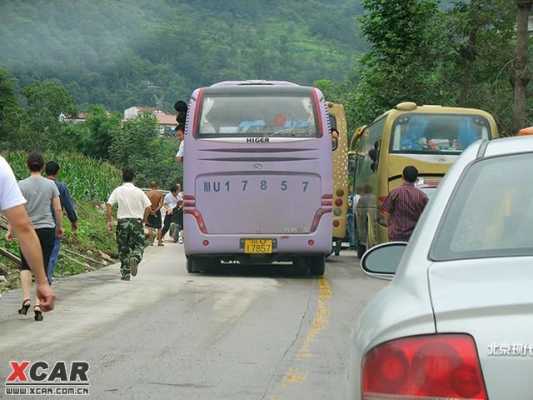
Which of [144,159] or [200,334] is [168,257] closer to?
[200,334]

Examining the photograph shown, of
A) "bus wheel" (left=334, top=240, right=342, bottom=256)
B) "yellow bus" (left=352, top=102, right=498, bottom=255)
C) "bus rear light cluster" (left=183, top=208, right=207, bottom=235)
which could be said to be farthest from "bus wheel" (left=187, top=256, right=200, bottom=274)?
"bus wheel" (left=334, top=240, right=342, bottom=256)

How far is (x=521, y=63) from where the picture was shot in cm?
3188

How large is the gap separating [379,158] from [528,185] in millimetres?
19660

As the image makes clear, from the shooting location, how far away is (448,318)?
3.31 m

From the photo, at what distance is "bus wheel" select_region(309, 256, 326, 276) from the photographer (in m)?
20.0

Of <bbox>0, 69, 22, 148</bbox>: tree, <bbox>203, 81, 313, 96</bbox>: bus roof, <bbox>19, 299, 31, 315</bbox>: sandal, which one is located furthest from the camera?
<bbox>0, 69, 22, 148</bbox>: tree

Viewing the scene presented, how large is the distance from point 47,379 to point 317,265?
39.3ft

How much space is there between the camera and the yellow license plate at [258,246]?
19.1 meters

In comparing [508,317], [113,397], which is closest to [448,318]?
[508,317]

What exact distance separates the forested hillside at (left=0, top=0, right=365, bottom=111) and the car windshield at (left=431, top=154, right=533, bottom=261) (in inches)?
6302

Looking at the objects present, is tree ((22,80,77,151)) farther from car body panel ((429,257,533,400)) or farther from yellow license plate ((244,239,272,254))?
car body panel ((429,257,533,400))

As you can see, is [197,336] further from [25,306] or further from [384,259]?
[384,259]

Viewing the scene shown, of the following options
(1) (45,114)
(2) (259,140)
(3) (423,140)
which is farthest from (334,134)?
(1) (45,114)

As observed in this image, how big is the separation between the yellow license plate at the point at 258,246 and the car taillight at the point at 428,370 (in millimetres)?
15631
